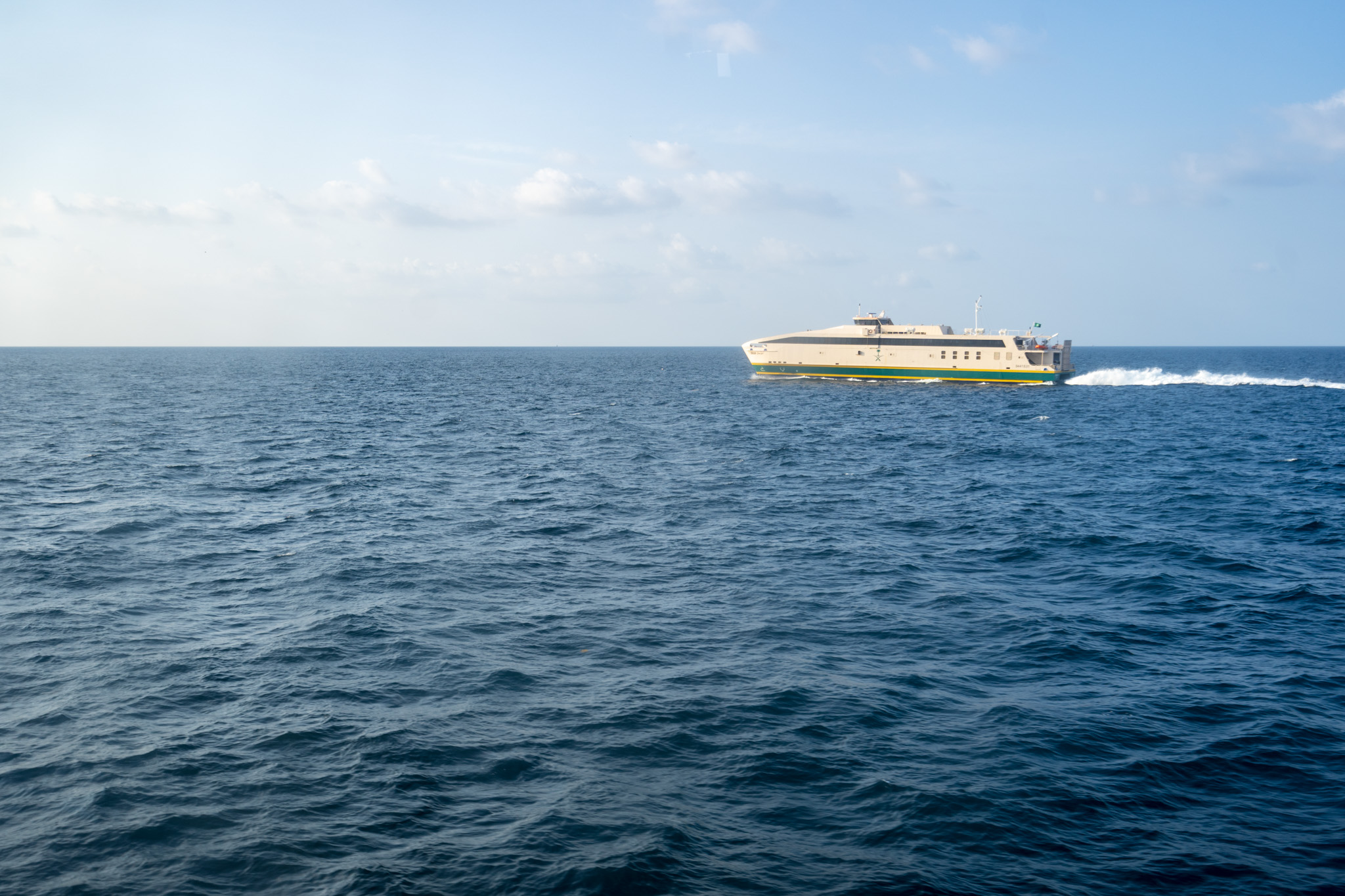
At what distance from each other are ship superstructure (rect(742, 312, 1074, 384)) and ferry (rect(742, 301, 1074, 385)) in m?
0.10

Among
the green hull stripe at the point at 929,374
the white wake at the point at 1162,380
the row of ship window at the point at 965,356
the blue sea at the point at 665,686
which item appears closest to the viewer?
the blue sea at the point at 665,686

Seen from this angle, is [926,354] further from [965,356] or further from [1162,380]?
[1162,380]

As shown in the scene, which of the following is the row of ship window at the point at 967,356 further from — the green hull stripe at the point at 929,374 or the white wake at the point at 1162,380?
the white wake at the point at 1162,380

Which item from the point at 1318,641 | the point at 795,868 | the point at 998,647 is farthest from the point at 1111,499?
the point at 795,868

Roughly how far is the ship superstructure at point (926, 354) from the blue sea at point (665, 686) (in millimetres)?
86063

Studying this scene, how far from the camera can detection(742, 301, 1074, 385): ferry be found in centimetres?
13275

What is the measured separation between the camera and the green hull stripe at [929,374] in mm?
133500

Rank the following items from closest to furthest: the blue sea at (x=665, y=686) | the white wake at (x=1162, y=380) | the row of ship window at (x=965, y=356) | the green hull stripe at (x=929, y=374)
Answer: the blue sea at (x=665, y=686)
the row of ship window at (x=965, y=356)
the green hull stripe at (x=929, y=374)
the white wake at (x=1162, y=380)

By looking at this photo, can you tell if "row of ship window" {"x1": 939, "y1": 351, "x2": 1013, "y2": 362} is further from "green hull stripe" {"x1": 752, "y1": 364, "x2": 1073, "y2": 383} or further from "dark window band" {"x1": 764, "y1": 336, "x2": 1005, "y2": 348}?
"green hull stripe" {"x1": 752, "y1": 364, "x2": 1073, "y2": 383}

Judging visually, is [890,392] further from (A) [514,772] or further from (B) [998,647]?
(A) [514,772]

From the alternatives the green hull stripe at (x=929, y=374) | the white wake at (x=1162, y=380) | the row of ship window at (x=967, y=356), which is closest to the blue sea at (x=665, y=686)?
the row of ship window at (x=967, y=356)

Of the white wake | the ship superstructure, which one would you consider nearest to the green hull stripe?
the ship superstructure

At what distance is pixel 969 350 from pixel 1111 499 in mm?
91700

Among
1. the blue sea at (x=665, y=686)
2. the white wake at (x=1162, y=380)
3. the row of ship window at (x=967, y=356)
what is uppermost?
the row of ship window at (x=967, y=356)
